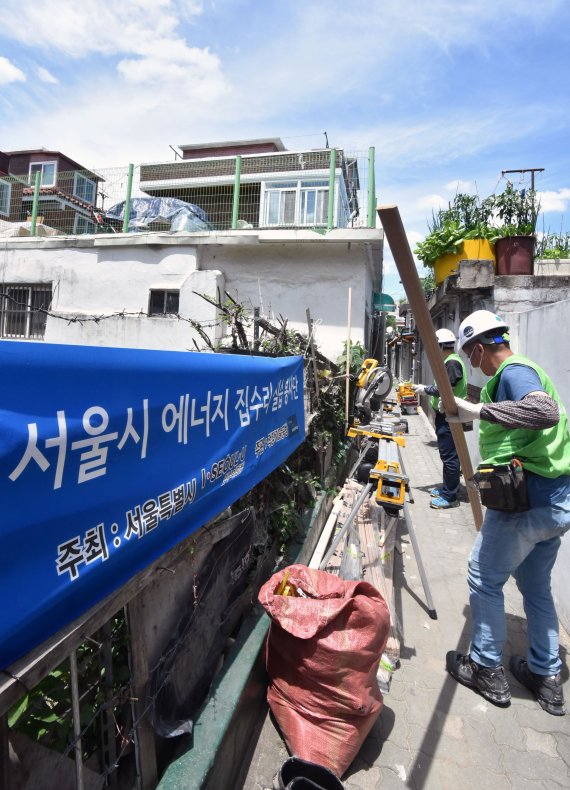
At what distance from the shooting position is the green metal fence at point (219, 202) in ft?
34.4

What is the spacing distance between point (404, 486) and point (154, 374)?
2.68 m

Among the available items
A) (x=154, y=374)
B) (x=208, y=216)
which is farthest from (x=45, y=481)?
(x=208, y=216)

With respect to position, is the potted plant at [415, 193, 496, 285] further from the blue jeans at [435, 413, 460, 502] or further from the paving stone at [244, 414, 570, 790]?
the paving stone at [244, 414, 570, 790]

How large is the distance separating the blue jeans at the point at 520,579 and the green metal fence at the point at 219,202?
8271mm

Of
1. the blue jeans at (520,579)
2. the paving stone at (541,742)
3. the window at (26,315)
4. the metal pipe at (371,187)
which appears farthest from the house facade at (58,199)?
the paving stone at (541,742)

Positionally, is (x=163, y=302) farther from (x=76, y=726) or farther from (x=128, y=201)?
(x=76, y=726)

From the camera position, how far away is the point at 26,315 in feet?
37.0

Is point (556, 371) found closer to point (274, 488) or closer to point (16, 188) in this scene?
point (274, 488)

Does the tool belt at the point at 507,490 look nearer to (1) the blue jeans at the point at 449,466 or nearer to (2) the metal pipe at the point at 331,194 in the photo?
(1) the blue jeans at the point at 449,466

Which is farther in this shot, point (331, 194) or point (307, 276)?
point (307, 276)

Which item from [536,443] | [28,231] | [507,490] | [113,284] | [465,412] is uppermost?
[28,231]

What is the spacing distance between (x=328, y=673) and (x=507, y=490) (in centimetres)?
138

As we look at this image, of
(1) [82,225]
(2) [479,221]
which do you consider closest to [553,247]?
(2) [479,221]

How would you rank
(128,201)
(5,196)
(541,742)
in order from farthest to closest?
(5,196) → (128,201) → (541,742)
